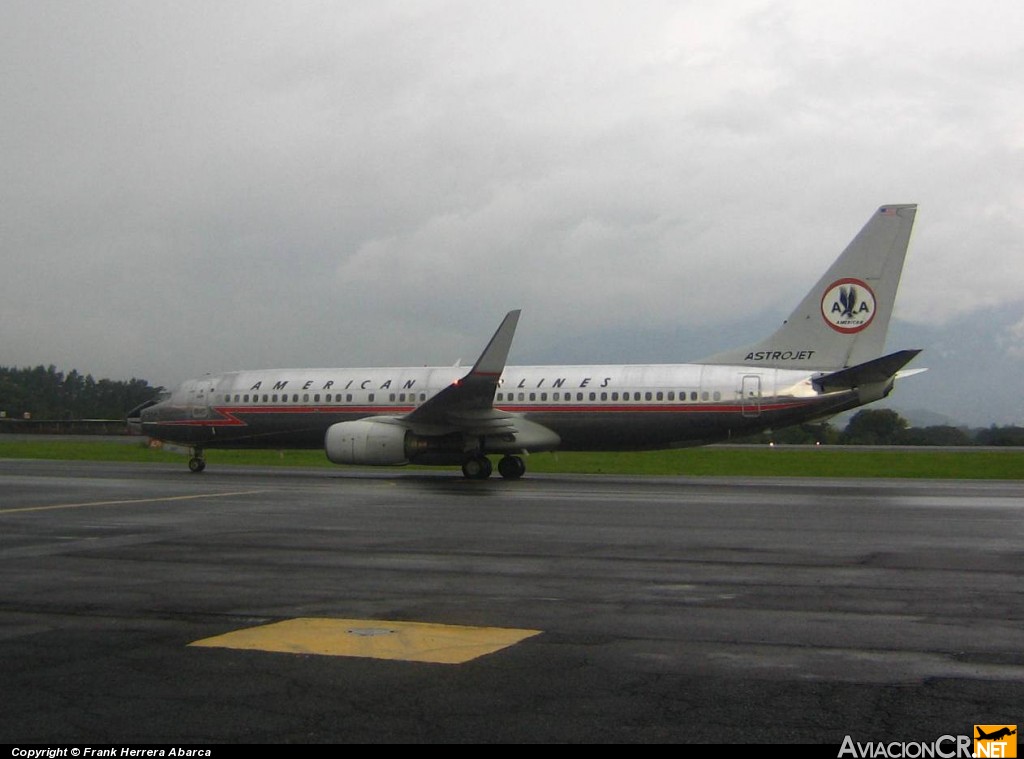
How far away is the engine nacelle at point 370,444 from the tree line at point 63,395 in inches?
2457

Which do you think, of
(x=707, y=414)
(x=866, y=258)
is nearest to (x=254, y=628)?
(x=707, y=414)

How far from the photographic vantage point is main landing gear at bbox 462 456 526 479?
29.7 metres

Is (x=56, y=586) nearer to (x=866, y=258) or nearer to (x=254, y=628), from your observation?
(x=254, y=628)

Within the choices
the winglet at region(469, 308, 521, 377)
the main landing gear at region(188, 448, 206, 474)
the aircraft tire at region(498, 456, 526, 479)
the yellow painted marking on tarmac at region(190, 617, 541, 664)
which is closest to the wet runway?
the yellow painted marking on tarmac at region(190, 617, 541, 664)

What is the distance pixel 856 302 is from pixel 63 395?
5449 inches

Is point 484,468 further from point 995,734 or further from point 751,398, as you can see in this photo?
point 995,734

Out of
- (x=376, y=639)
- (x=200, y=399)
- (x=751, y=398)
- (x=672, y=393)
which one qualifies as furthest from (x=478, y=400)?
(x=376, y=639)

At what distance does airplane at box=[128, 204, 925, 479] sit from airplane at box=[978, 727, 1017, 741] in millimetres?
21818

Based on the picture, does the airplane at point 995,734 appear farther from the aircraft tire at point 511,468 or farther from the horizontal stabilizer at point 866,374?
the aircraft tire at point 511,468

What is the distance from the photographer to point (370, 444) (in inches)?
1131

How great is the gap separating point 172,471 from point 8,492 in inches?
446

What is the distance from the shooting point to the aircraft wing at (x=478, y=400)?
27219 millimetres

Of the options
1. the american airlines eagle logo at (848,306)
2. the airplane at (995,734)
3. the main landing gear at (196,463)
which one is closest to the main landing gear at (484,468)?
the main landing gear at (196,463)

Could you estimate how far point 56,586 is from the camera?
10117mm
